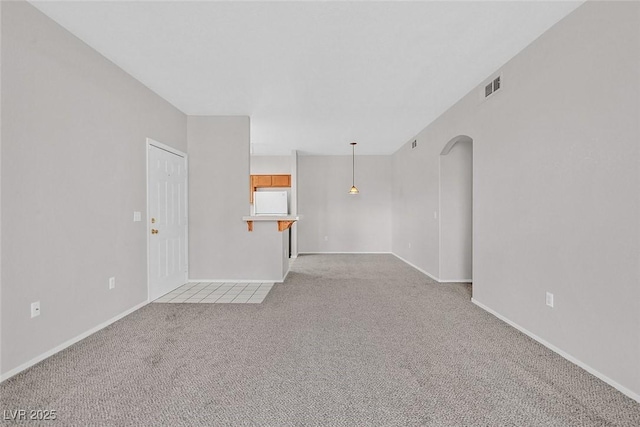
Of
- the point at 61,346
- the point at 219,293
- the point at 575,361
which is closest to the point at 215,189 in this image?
the point at 219,293

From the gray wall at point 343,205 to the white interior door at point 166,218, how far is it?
3934mm

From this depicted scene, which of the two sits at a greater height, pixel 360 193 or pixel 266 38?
pixel 266 38

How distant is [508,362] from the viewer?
7.14 feet

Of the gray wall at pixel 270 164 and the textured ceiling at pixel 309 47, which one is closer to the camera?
the textured ceiling at pixel 309 47

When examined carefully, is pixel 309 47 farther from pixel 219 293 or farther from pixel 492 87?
pixel 219 293

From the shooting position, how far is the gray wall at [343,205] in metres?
8.05

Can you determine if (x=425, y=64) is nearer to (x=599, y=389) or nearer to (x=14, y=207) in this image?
(x=599, y=389)

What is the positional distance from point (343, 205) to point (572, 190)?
19.8 feet

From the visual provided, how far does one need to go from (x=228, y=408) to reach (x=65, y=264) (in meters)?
1.93

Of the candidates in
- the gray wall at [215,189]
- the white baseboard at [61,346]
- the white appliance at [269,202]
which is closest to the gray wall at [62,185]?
the white baseboard at [61,346]

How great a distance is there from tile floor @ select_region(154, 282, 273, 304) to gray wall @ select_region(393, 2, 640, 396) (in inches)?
114

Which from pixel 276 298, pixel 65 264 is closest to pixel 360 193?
pixel 276 298

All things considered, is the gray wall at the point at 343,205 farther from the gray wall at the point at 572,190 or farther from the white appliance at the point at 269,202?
the gray wall at the point at 572,190

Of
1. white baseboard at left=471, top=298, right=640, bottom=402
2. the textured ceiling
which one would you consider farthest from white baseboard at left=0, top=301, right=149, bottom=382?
white baseboard at left=471, top=298, right=640, bottom=402
